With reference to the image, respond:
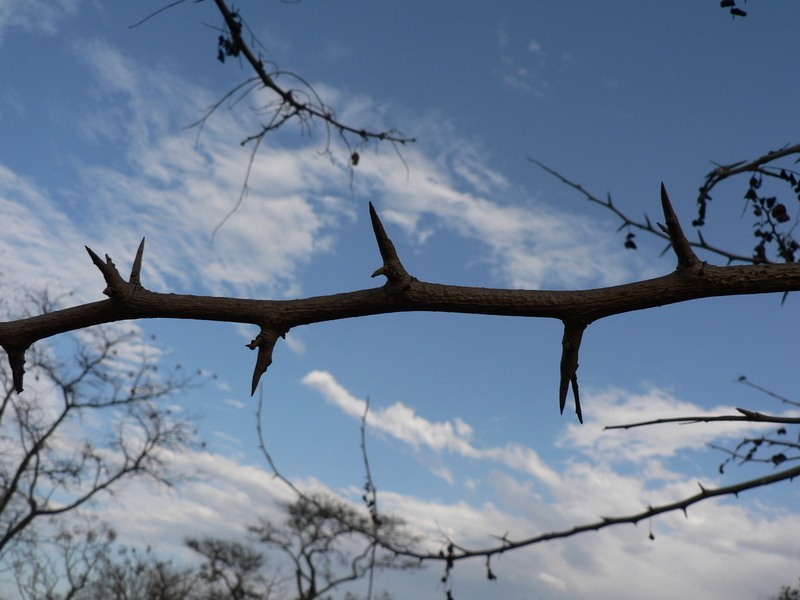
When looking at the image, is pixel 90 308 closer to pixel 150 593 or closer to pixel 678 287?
pixel 678 287

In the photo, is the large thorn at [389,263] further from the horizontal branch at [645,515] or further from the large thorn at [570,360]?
the horizontal branch at [645,515]

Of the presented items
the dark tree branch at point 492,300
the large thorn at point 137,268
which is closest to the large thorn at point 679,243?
the dark tree branch at point 492,300

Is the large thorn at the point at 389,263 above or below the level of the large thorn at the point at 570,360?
above

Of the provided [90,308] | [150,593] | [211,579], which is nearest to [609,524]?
[90,308]

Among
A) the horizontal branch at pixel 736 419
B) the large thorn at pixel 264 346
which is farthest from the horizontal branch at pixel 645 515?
the large thorn at pixel 264 346

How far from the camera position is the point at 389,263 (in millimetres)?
1383

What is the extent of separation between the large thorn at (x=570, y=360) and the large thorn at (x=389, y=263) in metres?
0.36

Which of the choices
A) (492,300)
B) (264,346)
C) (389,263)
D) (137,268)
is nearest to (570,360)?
(492,300)

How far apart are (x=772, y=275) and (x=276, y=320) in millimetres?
1053

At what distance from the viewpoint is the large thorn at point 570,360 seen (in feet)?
4.69

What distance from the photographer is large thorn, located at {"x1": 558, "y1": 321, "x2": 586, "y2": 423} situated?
143 centimetres

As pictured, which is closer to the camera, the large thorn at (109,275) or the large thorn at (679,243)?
the large thorn at (679,243)

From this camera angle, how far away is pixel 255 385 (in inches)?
55.5

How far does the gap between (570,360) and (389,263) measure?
1.49 feet
